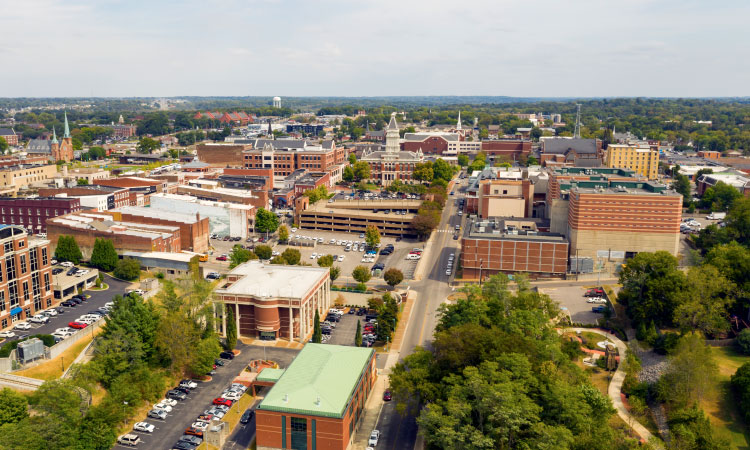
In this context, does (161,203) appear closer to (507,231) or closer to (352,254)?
(352,254)

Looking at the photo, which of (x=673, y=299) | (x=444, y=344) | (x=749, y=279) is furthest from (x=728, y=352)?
(x=444, y=344)

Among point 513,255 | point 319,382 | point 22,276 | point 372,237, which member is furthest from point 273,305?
point 372,237

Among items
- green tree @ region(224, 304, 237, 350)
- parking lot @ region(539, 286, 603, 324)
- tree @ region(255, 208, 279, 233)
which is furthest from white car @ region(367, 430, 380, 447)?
tree @ region(255, 208, 279, 233)

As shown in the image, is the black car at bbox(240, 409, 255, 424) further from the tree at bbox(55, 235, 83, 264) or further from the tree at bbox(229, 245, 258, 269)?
the tree at bbox(55, 235, 83, 264)

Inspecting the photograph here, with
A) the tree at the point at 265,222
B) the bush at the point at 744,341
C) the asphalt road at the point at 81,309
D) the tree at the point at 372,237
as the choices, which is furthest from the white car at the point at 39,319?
the bush at the point at 744,341

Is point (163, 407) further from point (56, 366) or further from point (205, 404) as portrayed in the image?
point (56, 366)

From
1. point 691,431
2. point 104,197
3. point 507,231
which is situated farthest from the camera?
point 104,197

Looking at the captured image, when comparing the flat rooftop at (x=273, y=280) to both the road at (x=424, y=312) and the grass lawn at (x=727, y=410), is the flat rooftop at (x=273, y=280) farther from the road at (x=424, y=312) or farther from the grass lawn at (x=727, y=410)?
the grass lawn at (x=727, y=410)
